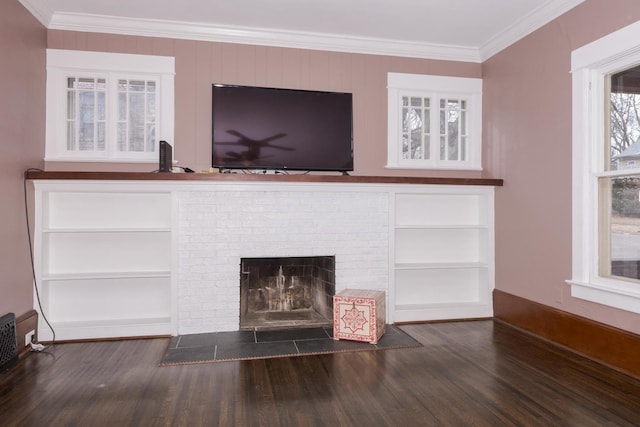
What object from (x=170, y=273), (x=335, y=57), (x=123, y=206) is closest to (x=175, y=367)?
(x=170, y=273)

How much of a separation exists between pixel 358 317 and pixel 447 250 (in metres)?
1.46

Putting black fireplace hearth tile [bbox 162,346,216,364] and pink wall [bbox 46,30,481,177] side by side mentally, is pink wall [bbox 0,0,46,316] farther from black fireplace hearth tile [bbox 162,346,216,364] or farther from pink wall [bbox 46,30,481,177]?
black fireplace hearth tile [bbox 162,346,216,364]

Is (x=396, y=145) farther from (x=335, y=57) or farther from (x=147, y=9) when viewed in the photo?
(x=147, y=9)

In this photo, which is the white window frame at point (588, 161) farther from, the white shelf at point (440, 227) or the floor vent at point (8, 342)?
the floor vent at point (8, 342)

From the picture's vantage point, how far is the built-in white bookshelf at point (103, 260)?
3453mm

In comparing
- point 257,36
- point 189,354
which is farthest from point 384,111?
point 189,354

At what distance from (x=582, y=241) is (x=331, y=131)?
7.53 ft

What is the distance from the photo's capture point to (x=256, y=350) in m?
3.18

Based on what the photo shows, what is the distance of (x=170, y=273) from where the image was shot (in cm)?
358

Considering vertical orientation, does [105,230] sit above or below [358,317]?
above

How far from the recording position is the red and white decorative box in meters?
3.35

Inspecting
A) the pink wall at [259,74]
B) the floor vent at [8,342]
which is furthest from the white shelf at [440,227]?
the floor vent at [8,342]

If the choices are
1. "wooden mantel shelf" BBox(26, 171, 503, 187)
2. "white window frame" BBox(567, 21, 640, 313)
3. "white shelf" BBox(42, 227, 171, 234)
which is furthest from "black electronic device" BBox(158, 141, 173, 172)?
"white window frame" BBox(567, 21, 640, 313)

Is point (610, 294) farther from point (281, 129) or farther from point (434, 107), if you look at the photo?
point (281, 129)
